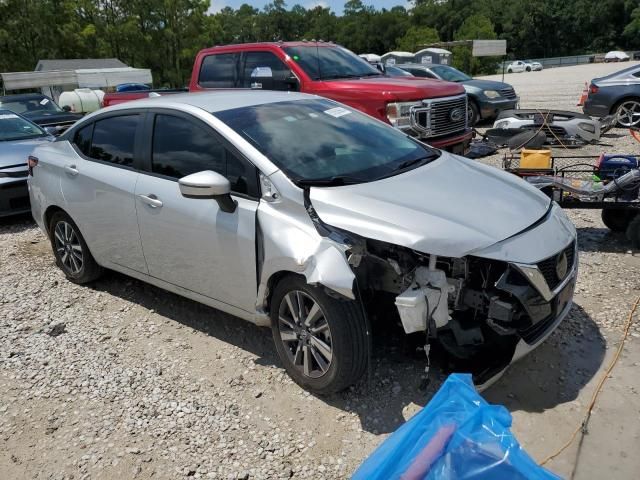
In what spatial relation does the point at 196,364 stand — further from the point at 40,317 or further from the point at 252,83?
the point at 252,83

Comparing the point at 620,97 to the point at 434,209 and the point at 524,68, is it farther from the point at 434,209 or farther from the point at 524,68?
the point at 524,68

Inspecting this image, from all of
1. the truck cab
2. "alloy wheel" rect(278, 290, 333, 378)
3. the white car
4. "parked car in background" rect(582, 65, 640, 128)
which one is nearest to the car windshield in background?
"alloy wheel" rect(278, 290, 333, 378)

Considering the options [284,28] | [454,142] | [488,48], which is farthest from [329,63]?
[284,28]

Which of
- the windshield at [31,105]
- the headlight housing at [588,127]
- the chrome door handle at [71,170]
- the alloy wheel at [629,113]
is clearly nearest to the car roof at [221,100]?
the chrome door handle at [71,170]

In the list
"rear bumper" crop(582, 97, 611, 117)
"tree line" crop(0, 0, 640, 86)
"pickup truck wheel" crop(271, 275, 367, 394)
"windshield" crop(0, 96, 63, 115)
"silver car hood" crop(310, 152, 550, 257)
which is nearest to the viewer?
"silver car hood" crop(310, 152, 550, 257)

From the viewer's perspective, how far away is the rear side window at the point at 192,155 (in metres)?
3.43

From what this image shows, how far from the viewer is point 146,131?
13.4ft

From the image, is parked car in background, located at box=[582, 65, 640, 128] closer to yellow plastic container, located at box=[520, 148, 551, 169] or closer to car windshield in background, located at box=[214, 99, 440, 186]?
yellow plastic container, located at box=[520, 148, 551, 169]

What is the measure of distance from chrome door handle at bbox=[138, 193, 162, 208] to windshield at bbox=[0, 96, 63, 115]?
9.58 m

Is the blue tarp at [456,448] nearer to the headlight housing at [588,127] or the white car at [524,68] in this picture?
the headlight housing at [588,127]

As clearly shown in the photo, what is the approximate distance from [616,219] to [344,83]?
153 inches

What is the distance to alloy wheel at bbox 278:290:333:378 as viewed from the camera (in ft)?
10.3

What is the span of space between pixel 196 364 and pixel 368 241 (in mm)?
1521

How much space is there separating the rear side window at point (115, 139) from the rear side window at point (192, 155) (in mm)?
295
